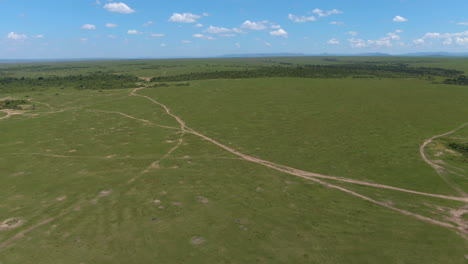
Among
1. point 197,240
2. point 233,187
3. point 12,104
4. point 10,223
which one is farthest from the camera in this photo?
point 12,104

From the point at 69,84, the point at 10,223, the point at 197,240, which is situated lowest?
the point at 197,240

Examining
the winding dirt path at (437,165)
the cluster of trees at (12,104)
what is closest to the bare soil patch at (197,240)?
the winding dirt path at (437,165)

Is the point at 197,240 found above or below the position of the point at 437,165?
below

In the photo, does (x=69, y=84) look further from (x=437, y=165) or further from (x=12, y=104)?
(x=437, y=165)

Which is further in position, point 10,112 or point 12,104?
point 12,104

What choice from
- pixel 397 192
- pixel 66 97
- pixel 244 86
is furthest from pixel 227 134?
pixel 66 97

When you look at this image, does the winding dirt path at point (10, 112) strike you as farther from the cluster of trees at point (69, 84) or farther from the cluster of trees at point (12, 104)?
the cluster of trees at point (69, 84)

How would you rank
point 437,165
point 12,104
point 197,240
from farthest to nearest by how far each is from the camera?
point 12,104 < point 437,165 < point 197,240

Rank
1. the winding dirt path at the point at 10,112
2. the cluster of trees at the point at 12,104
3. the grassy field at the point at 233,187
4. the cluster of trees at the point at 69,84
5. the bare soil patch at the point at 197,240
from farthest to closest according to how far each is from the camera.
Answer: the cluster of trees at the point at 69,84 < the cluster of trees at the point at 12,104 < the winding dirt path at the point at 10,112 < the bare soil patch at the point at 197,240 < the grassy field at the point at 233,187

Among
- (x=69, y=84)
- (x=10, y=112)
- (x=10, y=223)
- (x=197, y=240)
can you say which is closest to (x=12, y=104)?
(x=10, y=112)

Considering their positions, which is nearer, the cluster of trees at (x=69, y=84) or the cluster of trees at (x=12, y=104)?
the cluster of trees at (x=12, y=104)
